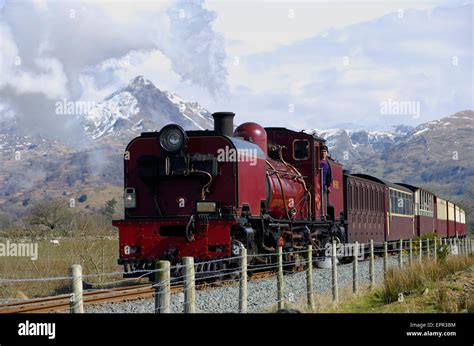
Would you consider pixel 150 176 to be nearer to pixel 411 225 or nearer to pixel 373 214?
pixel 373 214

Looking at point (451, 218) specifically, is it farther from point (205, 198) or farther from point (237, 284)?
point (237, 284)

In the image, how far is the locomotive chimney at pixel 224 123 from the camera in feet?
70.5

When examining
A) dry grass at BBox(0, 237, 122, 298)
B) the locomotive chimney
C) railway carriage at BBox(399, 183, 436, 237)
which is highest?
the locomotive chimney

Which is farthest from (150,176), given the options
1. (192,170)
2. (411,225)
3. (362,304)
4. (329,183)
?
(411,225)

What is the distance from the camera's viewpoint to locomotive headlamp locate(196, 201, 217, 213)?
20078mm

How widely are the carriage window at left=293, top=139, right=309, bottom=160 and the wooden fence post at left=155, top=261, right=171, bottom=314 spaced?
15.1 metres

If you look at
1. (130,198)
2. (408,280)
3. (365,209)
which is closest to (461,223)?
(365,209)

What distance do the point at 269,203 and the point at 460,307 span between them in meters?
8.49

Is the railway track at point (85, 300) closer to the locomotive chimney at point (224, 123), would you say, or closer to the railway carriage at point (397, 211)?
the locomotive chimney at point (224, 123)

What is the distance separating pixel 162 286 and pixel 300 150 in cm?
1540

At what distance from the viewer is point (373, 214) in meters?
36.1

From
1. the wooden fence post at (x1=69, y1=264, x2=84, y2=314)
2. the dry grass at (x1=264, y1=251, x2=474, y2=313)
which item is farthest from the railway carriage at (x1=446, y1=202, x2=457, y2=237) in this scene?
the wooden fence post at (x1=69, y1=264, x2=84, y2=314)

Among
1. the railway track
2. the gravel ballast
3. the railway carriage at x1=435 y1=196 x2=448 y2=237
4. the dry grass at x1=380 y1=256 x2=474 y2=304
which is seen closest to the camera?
the railway track

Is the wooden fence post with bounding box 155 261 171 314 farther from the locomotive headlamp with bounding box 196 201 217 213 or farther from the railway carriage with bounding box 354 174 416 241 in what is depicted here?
the railway carriage with bounding box 354 174 416 241
